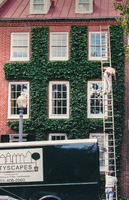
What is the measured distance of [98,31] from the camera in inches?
986

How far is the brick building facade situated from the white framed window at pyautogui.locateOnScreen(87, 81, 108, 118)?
0.21 ft

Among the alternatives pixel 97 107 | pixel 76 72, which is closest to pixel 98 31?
pixel 76 72

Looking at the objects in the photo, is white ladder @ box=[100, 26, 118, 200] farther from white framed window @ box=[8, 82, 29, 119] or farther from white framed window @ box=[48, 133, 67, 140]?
white framed window @ box=[8, 82, 29, 119]

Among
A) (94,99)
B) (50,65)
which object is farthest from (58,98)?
(94,99)

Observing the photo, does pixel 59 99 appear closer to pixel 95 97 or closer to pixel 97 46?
pixel 95 97

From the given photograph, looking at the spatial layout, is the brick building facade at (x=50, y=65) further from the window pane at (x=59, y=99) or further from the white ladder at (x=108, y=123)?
the white ladder at (x=108, y=123)

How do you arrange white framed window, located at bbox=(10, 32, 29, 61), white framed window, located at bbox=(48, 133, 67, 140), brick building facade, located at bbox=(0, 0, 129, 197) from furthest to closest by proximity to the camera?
white framed window, located at bbox=(10, 32, 29, 61) → white framed window, located at bbox=(48, 133, 67, 140) → brick building facade, located at bbox=(0, 0, 129, 197)

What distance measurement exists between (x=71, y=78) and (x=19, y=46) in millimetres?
4004

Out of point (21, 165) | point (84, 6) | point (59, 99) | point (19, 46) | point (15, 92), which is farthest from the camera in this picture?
point (84, 6)

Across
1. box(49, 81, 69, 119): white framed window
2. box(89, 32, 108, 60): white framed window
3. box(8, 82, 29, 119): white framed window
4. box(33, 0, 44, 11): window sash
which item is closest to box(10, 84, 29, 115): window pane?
box(8, 82, 29, 119): white framed window

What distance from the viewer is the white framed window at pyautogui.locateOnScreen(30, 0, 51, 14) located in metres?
26.0

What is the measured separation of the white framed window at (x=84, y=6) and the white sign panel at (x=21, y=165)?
13.3 m

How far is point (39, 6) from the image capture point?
2634 centimetres

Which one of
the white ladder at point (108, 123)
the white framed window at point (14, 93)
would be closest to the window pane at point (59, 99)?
the white framed window at point (14, 93)
